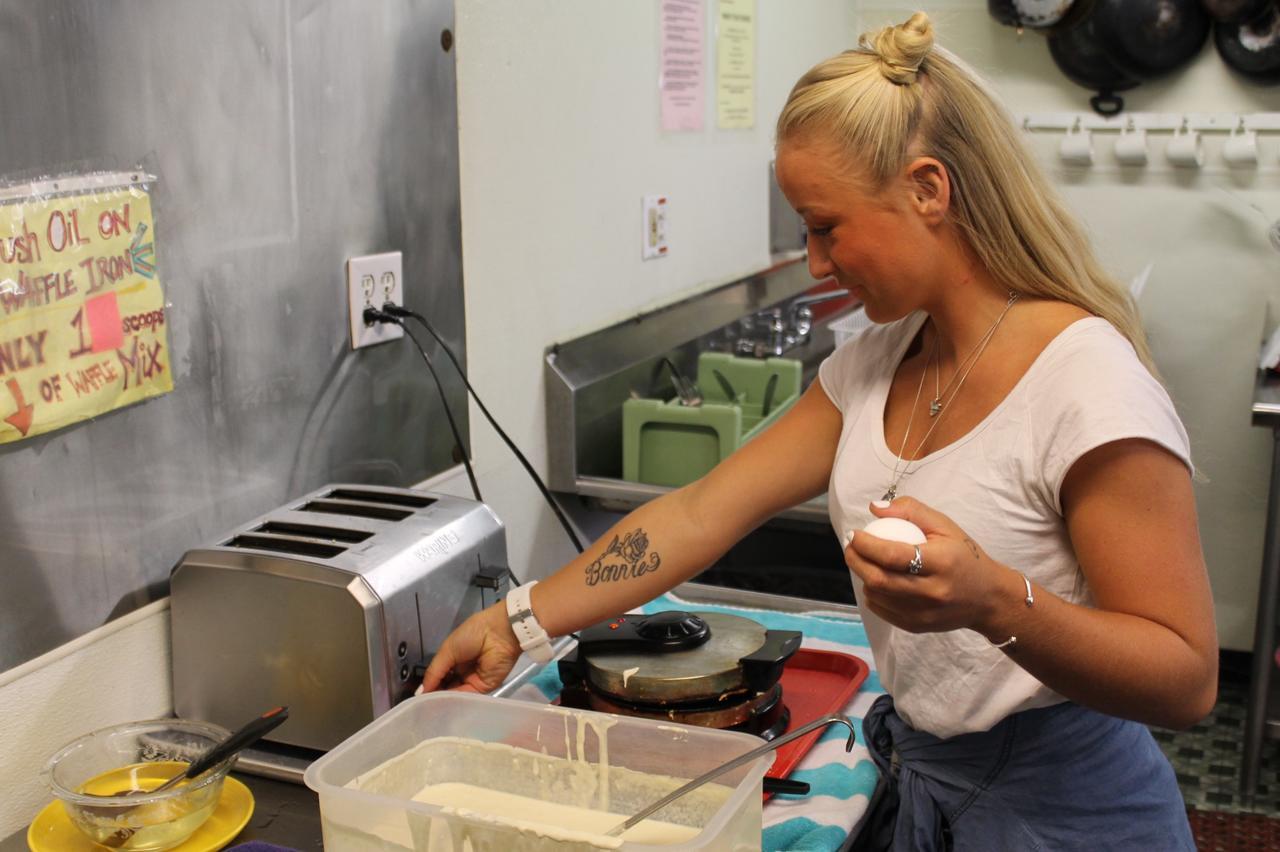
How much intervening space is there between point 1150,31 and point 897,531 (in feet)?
8.50

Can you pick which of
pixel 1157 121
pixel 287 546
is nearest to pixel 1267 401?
pixel 1157 121

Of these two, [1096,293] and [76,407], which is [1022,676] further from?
[76,407]

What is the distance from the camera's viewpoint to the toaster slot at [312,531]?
131 cm

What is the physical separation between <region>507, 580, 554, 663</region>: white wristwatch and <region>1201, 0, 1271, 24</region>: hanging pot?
252 centimetres

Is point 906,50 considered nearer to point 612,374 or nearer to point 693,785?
point 693,785

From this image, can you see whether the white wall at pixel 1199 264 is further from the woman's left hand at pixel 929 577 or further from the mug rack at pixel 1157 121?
the woman's left hand at pixel 929 577

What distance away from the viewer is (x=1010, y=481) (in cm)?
112

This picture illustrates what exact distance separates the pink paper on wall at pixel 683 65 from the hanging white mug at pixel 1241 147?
1.50 m

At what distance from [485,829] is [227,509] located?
60cm

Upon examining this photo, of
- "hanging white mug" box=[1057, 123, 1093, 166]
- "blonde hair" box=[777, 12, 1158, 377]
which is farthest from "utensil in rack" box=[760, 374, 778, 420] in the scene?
"hanging white mug" box=[1057, 123, 1093, 166]

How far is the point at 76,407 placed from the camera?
116 centimetres

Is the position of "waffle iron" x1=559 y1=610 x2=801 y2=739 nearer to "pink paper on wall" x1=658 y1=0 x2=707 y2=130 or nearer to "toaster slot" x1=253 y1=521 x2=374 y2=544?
"toaster slot" x1=253 y1=521 x2=374 y2=544

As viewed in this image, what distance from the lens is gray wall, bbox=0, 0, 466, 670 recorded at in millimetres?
1136

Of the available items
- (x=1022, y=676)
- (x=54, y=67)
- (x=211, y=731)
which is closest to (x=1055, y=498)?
(x=1022, y=676)
